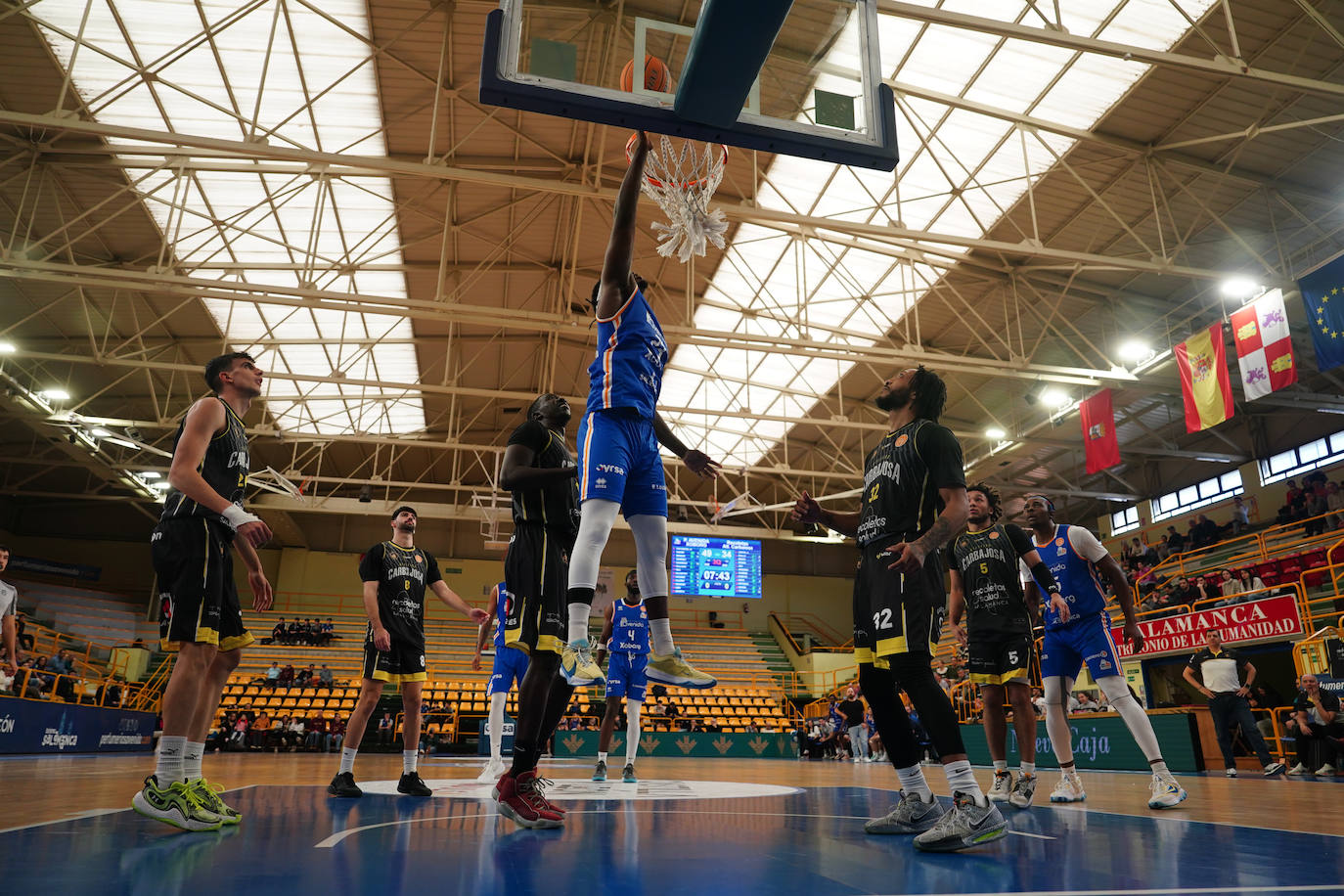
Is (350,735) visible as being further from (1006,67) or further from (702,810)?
(1006,67)

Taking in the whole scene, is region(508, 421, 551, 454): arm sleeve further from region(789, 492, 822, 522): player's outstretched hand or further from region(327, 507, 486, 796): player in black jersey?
region(327, 507, 486, 796): player in black jersey

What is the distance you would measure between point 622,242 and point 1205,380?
543 inches

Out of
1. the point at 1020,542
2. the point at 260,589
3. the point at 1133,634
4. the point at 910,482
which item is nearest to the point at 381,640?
the point at 260,589

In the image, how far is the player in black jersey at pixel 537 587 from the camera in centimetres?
377

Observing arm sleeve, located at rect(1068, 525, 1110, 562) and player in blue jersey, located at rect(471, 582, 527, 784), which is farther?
player in blue jersey, located at rect(471, 582, 527, 784)

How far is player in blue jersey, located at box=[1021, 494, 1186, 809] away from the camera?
5539 millimetres

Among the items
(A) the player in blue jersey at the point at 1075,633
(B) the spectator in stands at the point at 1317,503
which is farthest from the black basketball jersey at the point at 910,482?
(B) the spectator in stands at the point at 1317,503

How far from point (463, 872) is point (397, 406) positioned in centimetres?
2506

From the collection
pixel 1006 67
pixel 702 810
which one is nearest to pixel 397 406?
pixel 1006 67

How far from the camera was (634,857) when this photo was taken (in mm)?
2824

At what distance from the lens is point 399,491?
30.9 meters

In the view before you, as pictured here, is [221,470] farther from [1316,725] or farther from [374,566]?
[1316,725]

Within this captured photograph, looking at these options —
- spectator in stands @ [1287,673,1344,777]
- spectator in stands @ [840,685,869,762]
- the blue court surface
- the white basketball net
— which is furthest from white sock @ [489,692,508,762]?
spectator in stands @ [840,685,869,762]

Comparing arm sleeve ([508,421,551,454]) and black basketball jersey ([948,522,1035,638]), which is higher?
Answer: arm sleeve ([508,421,551,454])
